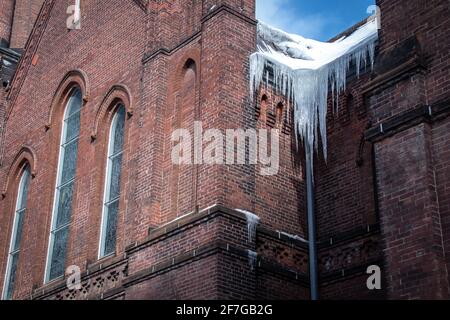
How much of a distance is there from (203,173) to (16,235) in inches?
276

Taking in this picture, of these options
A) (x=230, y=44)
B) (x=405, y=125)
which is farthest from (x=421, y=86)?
(x=230, y=44)

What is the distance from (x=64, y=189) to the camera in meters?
17.2

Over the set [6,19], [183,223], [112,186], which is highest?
[6,19]

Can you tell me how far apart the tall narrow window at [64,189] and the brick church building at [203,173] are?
5cm

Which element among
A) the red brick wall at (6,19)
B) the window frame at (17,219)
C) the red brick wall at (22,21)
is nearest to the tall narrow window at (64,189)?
the window frame at (17,219)

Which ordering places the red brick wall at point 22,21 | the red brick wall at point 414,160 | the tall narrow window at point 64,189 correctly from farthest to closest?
the red brick wall at point 22,21
the tall narrow window at point 64,189
the red brick wall at point 414,160

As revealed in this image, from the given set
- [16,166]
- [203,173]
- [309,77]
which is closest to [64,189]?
[16,166]

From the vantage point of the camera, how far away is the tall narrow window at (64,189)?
16.5 metres

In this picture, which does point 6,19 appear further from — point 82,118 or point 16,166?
point 82,118

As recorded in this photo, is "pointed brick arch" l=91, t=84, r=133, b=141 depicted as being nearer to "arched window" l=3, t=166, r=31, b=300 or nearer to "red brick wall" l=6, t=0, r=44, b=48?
"arched window" l=3, t=166, r=31, b=300

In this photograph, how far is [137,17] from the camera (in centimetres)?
1644

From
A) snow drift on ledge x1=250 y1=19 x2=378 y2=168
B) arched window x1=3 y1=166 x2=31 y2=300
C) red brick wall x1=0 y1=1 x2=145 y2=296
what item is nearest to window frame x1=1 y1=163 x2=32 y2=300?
arched window x1=3 y1=166 x2=31 y2=300

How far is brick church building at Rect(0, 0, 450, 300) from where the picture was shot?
10438 millimetres

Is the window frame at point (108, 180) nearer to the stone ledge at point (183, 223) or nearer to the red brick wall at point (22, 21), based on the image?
the stone ledge at point (183, 223)
